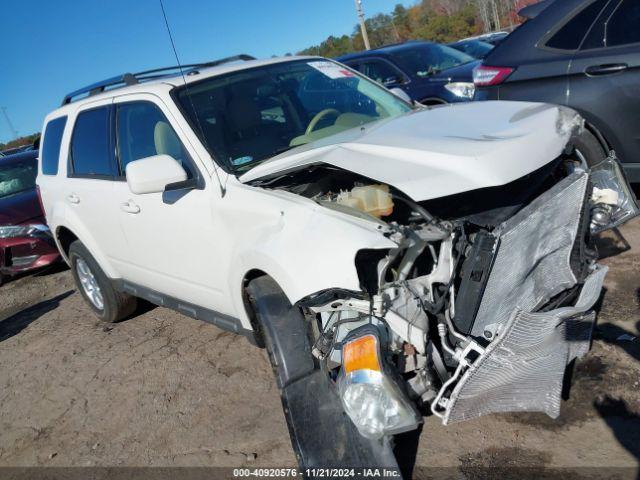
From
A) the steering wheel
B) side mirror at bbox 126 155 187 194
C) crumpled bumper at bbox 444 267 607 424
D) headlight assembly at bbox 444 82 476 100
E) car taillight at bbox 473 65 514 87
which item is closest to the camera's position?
crumpled bumper at bbox 444 267 607 424

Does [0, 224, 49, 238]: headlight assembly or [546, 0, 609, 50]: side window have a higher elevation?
[546, 0, 609, 50]: side window

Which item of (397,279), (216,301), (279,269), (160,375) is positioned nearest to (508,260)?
(397,279)

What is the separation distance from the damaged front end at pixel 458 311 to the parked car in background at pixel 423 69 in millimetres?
5155

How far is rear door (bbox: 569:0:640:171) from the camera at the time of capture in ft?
12.7

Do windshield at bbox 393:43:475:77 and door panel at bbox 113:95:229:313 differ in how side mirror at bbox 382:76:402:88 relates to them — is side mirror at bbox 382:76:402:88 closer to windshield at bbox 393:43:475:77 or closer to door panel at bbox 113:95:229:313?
windshield at bbox 393:43:475:77

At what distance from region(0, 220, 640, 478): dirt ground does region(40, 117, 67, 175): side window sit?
4.84 feet

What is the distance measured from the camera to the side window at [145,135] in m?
3.30

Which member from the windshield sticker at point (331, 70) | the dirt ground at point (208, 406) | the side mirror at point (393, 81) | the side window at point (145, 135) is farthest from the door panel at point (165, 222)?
the side mirror at point (393, 81)

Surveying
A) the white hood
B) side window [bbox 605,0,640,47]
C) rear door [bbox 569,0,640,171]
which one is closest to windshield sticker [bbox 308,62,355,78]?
the white hood

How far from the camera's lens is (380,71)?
8680mm

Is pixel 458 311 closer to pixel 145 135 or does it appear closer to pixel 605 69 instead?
pixel 145 135

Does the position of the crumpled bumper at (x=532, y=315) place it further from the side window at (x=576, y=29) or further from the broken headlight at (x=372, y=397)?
the side window at (x=576, y=29)

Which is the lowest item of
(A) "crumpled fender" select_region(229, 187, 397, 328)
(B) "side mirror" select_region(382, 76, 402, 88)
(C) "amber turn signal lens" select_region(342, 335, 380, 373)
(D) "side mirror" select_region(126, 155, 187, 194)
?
(C) "amber turn signal lens" select_region(342, 335, 380, 373)

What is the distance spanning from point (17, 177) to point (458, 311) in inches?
309
